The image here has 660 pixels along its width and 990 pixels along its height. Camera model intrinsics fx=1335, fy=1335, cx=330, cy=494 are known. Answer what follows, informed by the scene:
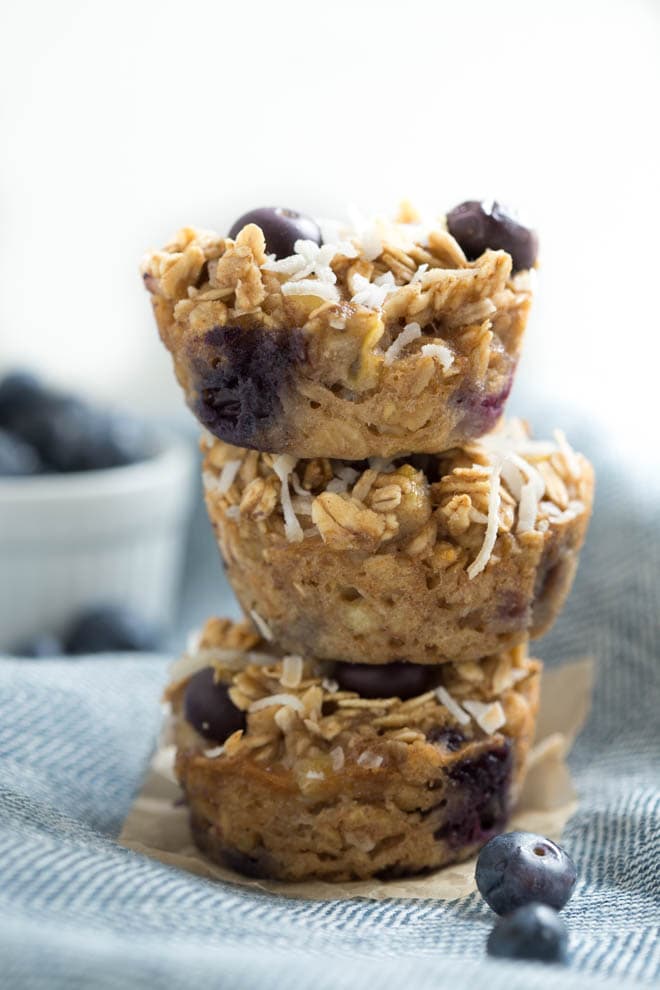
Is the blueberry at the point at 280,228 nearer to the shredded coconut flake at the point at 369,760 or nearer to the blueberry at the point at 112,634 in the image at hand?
the shredded coconut flake at the point at 369,760

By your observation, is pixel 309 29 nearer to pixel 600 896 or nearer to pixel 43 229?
pixel 43 229

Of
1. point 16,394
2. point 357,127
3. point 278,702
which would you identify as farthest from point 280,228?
point 357,127

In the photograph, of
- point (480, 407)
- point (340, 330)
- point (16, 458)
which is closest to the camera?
point (340, 330)

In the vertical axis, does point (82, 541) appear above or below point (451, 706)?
below

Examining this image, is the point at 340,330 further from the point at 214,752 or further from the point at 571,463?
the point at 214,752

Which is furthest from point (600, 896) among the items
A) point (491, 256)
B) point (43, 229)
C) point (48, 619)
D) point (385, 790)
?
point (43, 229)

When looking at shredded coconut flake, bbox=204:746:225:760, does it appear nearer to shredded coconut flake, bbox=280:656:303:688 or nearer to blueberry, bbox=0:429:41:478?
shredded coconut flake, bbox=280:656:303:688

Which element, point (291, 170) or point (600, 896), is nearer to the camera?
point (600, 896)
